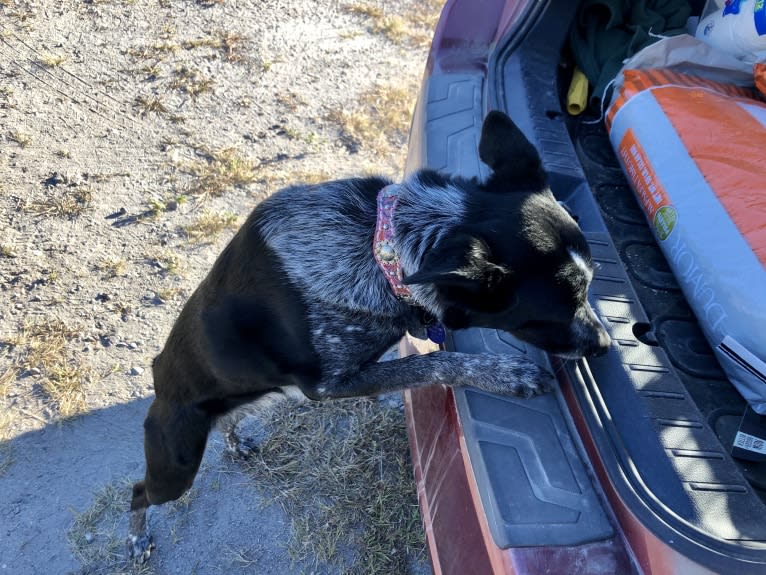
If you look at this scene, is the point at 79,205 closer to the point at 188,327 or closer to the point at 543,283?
the point at 188,327

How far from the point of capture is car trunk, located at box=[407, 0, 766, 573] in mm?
1687

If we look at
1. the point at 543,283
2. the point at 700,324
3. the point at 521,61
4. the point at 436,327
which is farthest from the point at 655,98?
the point at 436,327

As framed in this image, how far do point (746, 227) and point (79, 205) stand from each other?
14.0 feet

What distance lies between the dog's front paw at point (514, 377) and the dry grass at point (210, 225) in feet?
8.86

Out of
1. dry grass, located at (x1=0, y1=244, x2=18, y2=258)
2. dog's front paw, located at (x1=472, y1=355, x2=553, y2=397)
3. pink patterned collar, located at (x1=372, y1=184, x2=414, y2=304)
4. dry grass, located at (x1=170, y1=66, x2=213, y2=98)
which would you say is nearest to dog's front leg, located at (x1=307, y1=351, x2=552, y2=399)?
dog's front paw, located at (x1=472, y1=355, x2=553, y2=397)

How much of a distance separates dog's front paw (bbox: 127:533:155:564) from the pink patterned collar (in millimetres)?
1895

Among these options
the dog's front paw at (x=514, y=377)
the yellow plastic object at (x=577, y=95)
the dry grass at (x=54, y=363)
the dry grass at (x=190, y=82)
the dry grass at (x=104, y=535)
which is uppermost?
the yellow plastic object at (x=577, y=95)

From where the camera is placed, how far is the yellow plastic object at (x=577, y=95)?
3.50m

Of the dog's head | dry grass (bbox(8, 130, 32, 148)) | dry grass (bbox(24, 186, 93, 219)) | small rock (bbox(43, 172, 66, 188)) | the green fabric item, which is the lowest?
dry grass (bbox(24, 186, 93, 219))

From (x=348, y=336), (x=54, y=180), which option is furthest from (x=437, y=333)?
(x=54, y=180)

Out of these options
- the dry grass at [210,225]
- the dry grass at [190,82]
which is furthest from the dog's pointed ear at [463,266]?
the dry grass at [190,82]

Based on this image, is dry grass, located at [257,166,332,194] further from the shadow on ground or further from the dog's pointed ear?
the dog's pointed ear

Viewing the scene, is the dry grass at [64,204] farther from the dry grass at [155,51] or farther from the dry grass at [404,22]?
the dry grass at [404,22]

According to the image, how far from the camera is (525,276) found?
2.18 metres
